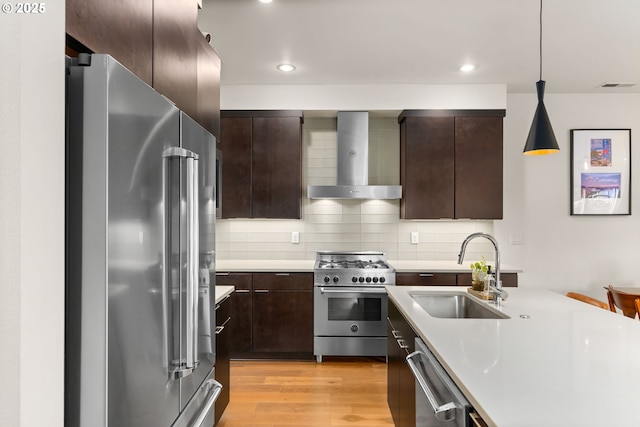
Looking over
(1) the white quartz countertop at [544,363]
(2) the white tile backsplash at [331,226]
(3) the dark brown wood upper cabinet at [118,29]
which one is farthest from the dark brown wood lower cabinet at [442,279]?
(3) the dark brown wood upper cabinet at [118,29]

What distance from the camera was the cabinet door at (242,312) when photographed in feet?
12.8

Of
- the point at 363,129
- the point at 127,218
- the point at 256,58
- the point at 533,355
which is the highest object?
the point at 256,58

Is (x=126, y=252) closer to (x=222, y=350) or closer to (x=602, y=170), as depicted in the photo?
(x=222, y=350)

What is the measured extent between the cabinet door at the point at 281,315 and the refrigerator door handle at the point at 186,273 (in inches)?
101

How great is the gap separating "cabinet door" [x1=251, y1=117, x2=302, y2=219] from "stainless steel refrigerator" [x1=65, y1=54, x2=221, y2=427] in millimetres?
2841

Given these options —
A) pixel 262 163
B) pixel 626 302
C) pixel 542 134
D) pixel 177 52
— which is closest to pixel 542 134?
pixel 542 134

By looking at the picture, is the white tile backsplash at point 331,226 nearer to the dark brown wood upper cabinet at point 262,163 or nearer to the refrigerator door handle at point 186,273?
the dark brown wood upper cabinet at point 262,163

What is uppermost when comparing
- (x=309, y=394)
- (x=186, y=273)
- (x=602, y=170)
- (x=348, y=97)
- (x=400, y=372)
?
(x=348, y=97)

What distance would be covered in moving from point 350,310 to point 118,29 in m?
3.18

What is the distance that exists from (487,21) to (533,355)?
7.81 ft

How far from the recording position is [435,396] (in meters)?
1.44

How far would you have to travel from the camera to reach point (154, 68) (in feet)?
4.64
